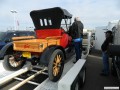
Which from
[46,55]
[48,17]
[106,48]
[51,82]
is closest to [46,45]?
[46,55]

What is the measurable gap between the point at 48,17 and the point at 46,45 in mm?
1605

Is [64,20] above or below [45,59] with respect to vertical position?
above

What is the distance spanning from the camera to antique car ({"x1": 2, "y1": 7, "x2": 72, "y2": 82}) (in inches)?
207

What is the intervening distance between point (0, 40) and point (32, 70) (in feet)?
16.7

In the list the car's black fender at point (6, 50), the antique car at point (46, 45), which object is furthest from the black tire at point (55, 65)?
the car's black fender at point (6, 50)

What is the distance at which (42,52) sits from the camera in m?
5.34

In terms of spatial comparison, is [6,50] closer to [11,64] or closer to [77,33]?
[11,64]

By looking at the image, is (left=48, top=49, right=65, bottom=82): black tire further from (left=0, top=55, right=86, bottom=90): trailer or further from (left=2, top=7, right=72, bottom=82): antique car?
(left=0, top=55, right=86, bottom=90): trailer

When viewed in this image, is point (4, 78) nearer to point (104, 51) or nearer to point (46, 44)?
point (46, 44)

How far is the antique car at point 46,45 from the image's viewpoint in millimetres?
5246

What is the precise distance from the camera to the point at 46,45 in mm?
5516

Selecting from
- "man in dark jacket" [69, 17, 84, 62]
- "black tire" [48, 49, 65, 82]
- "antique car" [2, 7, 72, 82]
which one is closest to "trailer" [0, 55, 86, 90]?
"black tire" [48, 49, 65, 82]

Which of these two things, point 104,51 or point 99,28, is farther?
point 99,28

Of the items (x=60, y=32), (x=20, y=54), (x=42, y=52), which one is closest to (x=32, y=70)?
(x=20, y=54)
